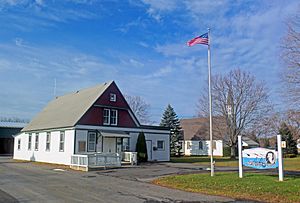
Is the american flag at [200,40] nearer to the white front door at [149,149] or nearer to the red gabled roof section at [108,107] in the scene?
the red gabled roof section at [108,107]

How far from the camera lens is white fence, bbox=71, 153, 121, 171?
1035 inches

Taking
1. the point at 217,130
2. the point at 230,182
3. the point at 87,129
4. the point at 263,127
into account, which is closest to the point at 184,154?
the point at 217,130

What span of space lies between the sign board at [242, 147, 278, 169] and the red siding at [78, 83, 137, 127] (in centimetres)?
1850

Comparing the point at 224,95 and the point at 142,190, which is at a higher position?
the point at 224,95

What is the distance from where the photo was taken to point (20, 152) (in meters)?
44.7

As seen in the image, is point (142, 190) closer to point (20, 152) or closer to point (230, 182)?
point (230, 182)

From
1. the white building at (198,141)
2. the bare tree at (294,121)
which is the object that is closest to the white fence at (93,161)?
the bare tree at (294,121)

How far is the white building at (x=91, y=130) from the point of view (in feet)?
107

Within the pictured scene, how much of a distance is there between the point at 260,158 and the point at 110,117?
806 inches

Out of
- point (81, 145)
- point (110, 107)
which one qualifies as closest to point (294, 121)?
point (110, 107)

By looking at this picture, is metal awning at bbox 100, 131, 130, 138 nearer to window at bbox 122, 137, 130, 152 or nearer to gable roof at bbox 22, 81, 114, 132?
window at bbox 122, 137, 130, 152

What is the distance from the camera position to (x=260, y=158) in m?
17.4

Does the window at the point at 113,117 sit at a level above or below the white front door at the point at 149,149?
above

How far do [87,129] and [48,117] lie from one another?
10.3 m
